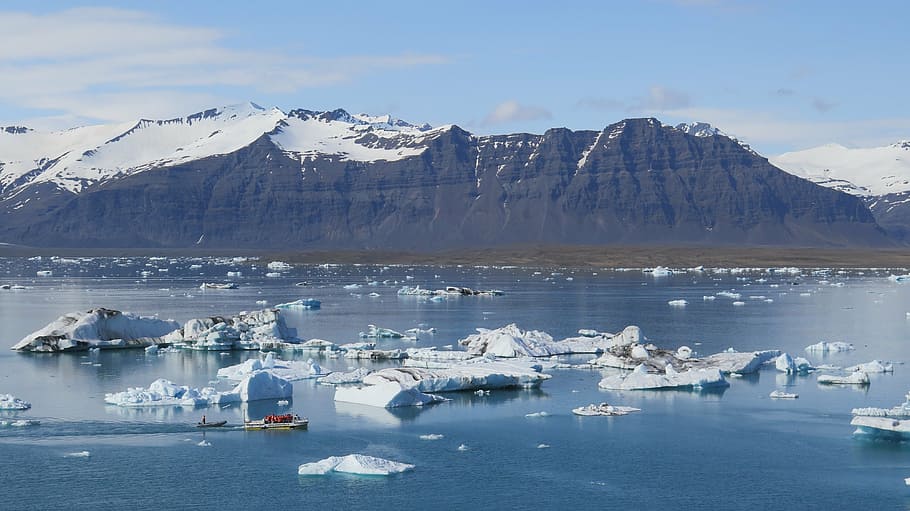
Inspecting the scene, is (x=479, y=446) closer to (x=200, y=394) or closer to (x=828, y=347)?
(x=200, y=394)

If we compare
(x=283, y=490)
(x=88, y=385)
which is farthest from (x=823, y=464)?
(x=88, y=385)

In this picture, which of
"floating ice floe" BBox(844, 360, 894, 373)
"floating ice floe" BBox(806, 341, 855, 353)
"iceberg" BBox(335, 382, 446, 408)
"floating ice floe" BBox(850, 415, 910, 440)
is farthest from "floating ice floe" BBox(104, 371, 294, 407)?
"floating ice floe" BBox(806, 341, 855, 353)

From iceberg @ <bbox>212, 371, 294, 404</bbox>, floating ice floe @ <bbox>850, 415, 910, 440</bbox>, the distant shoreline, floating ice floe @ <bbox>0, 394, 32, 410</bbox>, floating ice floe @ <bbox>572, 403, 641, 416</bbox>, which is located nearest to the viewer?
floating ice floe @ <bbox>850, 415, 910, 440</bbox>

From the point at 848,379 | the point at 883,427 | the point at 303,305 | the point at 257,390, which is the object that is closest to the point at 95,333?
the point at 257,390

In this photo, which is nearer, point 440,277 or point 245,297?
point 245,297

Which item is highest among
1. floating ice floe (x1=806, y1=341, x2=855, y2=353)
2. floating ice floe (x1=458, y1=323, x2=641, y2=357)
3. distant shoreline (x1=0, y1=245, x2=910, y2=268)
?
distant shoreline (x1=0, y1=245, x2=910, y2=268)

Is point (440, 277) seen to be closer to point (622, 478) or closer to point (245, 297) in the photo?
point (245, 297)

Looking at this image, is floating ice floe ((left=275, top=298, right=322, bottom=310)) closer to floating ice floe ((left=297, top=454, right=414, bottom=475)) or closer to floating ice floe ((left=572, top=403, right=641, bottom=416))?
floating ice floe ((left=572, top=403, right=641, bottom=416))
